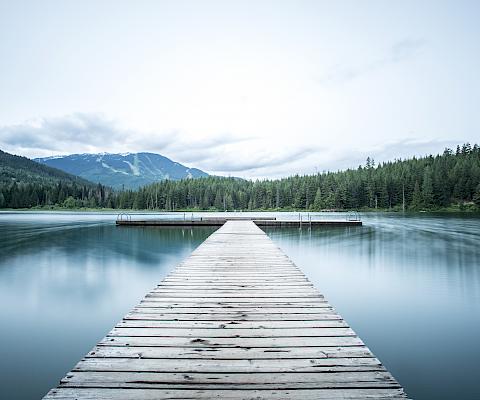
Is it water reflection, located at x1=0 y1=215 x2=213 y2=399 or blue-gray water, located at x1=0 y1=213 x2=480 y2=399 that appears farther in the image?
water reflection, located at x1=0 y1=215 x2=213 y2=399

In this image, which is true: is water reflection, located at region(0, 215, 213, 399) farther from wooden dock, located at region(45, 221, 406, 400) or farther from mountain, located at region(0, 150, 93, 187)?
mountain, located at region(0, 150, 93, 187)

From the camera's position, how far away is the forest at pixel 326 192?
228 feet

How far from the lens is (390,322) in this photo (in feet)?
22.3

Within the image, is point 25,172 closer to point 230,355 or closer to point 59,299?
point 59,299

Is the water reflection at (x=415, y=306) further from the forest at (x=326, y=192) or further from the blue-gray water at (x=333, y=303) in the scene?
the forest at (x=326, y=192)

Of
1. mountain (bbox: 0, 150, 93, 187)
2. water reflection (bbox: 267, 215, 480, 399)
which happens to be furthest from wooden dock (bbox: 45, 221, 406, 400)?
mountain (bbox: 0, 150, 93, 187)

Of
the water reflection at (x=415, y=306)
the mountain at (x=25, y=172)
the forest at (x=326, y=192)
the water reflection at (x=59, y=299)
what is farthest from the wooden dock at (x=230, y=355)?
the mountain at (x=25, y=172)

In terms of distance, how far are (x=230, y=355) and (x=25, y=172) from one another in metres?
204

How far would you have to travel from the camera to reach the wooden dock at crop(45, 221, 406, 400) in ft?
7.54

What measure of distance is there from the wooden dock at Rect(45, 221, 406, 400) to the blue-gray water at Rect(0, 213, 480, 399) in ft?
6.14

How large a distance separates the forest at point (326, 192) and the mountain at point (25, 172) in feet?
180

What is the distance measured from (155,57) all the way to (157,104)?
834 inches

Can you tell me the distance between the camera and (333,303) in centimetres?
840

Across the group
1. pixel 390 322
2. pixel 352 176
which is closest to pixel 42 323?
pixel 390 322
